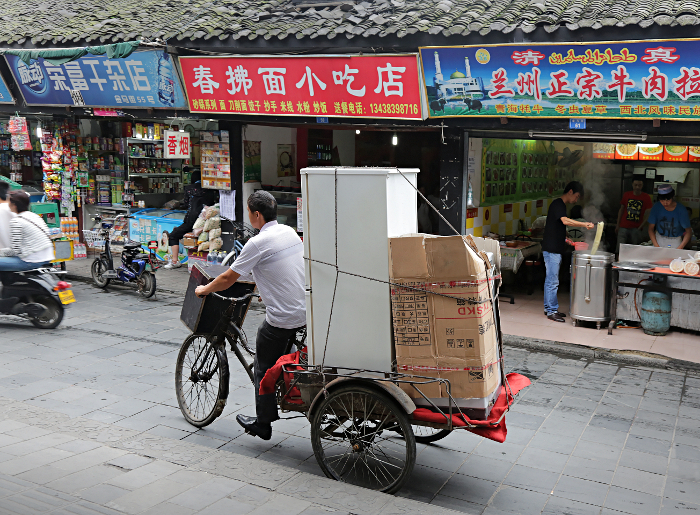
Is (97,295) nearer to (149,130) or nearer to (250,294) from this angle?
(149,130)

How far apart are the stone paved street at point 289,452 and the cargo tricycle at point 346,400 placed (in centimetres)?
24

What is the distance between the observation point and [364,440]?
4.61m

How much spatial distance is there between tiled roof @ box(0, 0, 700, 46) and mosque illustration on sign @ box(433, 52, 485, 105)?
1.66 feet

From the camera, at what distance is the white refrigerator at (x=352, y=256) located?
14.3ft

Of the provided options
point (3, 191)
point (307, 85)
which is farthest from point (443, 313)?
point (3, 191)

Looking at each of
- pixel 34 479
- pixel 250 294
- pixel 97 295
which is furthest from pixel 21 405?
pixel 97 295

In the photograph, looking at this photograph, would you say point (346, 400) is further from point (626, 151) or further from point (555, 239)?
point (626, 151)

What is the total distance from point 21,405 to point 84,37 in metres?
8.29

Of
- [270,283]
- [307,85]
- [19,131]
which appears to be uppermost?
[307,85]

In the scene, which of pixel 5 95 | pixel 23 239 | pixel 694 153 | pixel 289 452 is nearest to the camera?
pixel 289 452

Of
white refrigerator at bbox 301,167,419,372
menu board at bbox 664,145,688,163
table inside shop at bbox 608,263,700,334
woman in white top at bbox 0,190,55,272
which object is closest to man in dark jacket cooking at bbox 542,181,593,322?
table inside shop at bbox 608,263,700,334

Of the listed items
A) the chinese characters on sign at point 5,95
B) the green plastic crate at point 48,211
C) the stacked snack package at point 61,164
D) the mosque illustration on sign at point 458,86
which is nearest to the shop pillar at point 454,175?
the mosque illustration on sign at point 458,86

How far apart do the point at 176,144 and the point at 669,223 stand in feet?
27.8

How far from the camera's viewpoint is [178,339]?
340 inches
